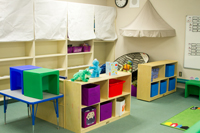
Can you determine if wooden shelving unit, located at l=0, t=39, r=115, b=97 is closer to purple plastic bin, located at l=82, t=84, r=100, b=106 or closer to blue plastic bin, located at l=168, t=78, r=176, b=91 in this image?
purple plastic bin, located at l=82, t=84, r=100, b=106

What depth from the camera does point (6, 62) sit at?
16.6ft

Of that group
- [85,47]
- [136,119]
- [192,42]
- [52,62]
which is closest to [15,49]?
[52,62]

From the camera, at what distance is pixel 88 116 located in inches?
142

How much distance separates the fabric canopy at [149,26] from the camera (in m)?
5.96

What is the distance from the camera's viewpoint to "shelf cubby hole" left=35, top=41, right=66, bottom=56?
567 cm

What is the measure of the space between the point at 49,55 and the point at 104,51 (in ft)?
8.14

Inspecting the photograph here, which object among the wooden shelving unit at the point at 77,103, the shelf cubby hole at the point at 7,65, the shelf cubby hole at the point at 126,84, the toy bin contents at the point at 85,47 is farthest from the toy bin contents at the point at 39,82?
the toy bin contents at the point at 85,47

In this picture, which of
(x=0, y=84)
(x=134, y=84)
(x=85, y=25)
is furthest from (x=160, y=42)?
(x=0, y=84)

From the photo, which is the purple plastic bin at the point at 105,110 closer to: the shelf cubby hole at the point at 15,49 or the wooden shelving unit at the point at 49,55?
the wooden shelving unit at the point at 49,55

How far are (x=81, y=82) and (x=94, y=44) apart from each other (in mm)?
3890

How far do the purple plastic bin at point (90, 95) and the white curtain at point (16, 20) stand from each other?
2.13m

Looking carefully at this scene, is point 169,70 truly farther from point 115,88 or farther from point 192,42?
point 115,88

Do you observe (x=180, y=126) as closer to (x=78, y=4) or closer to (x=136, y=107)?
(x=136, y=107)

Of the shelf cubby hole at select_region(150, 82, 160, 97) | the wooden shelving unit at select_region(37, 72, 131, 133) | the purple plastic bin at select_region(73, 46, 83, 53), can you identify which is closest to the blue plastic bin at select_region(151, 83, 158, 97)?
the shelf cubby hole at select_region(150, 82, 160, 97)
